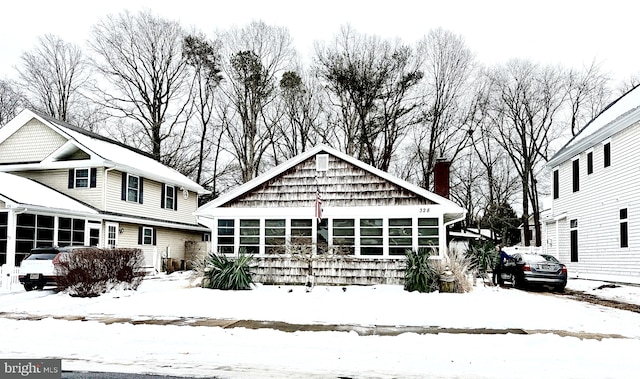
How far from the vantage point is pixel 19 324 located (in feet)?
33.1

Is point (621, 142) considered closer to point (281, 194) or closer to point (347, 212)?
point (347, 212)

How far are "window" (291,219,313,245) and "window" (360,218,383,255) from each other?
6.10ft

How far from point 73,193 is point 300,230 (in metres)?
12.1

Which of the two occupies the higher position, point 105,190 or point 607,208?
point 105,190

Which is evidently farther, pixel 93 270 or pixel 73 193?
pixel 73 193

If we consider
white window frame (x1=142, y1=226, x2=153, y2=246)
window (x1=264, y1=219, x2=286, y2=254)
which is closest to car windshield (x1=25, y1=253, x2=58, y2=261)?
window (x1=264, y1=219, x2=286, y2=254)

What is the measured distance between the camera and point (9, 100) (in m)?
38.4

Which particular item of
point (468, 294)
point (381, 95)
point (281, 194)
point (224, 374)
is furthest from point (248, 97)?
point (224, 374)

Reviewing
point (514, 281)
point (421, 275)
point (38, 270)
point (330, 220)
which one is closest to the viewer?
point (421, 275)

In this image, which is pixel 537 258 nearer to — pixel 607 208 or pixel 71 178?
pixel 607 208

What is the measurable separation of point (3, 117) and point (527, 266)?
3895 centimetres

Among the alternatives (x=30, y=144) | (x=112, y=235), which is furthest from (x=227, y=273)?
(x=30, y=144)

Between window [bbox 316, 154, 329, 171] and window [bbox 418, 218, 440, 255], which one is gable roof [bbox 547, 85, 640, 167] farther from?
window [bbox 316, 154, 329, 171]

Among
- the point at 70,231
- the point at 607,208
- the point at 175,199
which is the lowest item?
the point at 70,231
